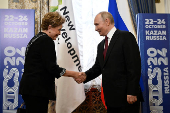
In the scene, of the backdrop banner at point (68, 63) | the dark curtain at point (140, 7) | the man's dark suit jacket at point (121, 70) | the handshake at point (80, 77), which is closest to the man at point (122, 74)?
the man's dark suit jacket at point (121, 70)

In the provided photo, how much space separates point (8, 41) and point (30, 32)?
13.8 inches

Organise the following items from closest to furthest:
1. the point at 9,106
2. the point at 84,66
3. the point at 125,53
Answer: the point at 125,53 < the point at 9,106 < the point at 84,66

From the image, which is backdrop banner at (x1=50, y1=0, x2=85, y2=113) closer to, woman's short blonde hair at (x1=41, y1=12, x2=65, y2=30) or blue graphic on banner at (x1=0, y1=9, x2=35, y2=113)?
blue graphic on banner at (x1=0, y1=9, x2=35, y2=113)

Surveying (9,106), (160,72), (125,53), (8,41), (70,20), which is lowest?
(9,106)

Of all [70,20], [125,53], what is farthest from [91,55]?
[125,53]

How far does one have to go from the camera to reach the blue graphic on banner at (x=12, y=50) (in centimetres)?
304

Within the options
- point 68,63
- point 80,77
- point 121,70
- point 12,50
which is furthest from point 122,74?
point 12,50

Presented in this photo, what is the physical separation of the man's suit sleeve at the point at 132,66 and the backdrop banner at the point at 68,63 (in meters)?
1.26

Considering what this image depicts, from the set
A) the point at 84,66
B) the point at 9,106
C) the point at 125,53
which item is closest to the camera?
the point at 125,53

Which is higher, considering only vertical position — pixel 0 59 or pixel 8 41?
pixel 8 41

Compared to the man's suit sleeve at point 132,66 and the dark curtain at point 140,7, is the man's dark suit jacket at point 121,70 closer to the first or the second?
the man's suit sleeve at point 132,66

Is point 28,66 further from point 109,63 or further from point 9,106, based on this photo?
point 9,106

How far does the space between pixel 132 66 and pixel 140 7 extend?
6.33ft

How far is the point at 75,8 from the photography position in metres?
3.43
